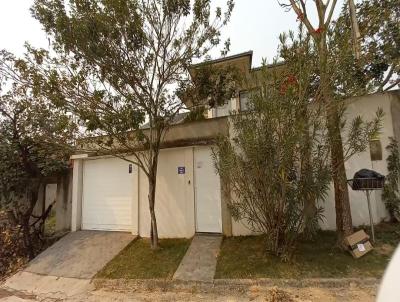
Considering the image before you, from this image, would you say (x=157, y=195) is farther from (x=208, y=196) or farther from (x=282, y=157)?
(x=282, y=157)

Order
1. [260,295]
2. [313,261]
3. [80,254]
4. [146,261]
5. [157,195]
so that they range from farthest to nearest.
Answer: [157,195] → [80,254] → [146,261] → [313,261] → [260,295]

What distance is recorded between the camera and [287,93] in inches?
206

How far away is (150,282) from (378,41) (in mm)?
9227

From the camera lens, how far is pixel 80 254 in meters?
7.84

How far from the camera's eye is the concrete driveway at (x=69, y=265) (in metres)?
6.41

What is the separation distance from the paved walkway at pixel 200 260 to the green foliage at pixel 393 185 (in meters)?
4.34

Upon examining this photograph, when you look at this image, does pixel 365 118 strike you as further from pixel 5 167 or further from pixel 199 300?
pixel 5 167

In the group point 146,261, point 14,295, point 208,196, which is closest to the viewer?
point 14,295

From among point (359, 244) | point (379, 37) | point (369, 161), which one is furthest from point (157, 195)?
point (379, 37)

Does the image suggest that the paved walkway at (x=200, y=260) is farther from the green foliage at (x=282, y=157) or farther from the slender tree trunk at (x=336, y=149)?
the slender tree trunk at (x=336, y=149)

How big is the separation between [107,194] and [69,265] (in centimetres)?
281

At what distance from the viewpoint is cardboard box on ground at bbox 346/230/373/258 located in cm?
563

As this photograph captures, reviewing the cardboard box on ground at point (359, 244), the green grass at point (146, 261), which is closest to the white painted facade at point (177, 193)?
the green grass at point (146, 261)

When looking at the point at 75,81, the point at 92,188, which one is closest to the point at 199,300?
the point at 75,81
